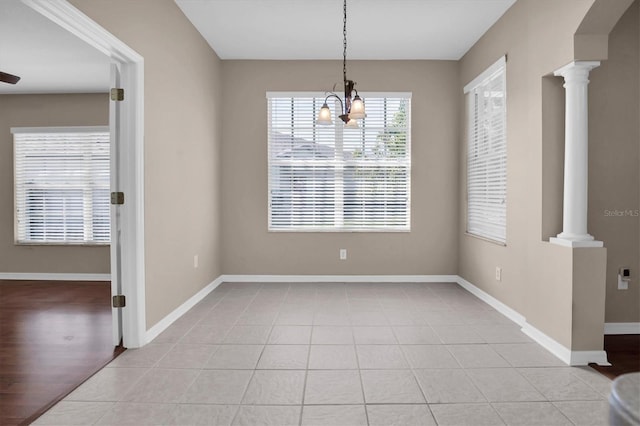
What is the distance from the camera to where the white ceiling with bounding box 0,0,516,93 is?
3670mm

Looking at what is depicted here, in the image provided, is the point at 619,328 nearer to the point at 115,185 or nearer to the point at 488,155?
the point at 488,155

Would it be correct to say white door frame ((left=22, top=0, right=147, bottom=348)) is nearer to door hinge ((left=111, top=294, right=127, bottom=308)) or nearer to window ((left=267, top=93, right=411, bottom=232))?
door hinge ((left=111, top=294, right=127, bottom=308))

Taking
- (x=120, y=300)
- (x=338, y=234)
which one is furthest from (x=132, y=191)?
(x=338, y=234)

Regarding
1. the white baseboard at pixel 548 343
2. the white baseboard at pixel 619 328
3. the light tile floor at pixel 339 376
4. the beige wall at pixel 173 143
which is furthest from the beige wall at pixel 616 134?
the beige wall at pixel 173 143

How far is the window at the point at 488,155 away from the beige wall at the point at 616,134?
0.76 meters

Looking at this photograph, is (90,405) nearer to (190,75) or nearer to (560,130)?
(190,75)

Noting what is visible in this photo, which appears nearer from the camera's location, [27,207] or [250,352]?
[250,352]

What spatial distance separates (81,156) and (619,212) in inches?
260

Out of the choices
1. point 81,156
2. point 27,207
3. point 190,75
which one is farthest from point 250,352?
point 27,207

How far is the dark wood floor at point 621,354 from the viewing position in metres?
2.62

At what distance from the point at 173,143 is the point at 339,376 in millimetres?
2547

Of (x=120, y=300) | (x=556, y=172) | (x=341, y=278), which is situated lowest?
(x=341, y=278)

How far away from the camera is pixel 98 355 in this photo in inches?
114

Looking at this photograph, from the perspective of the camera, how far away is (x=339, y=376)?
8.25 ft
